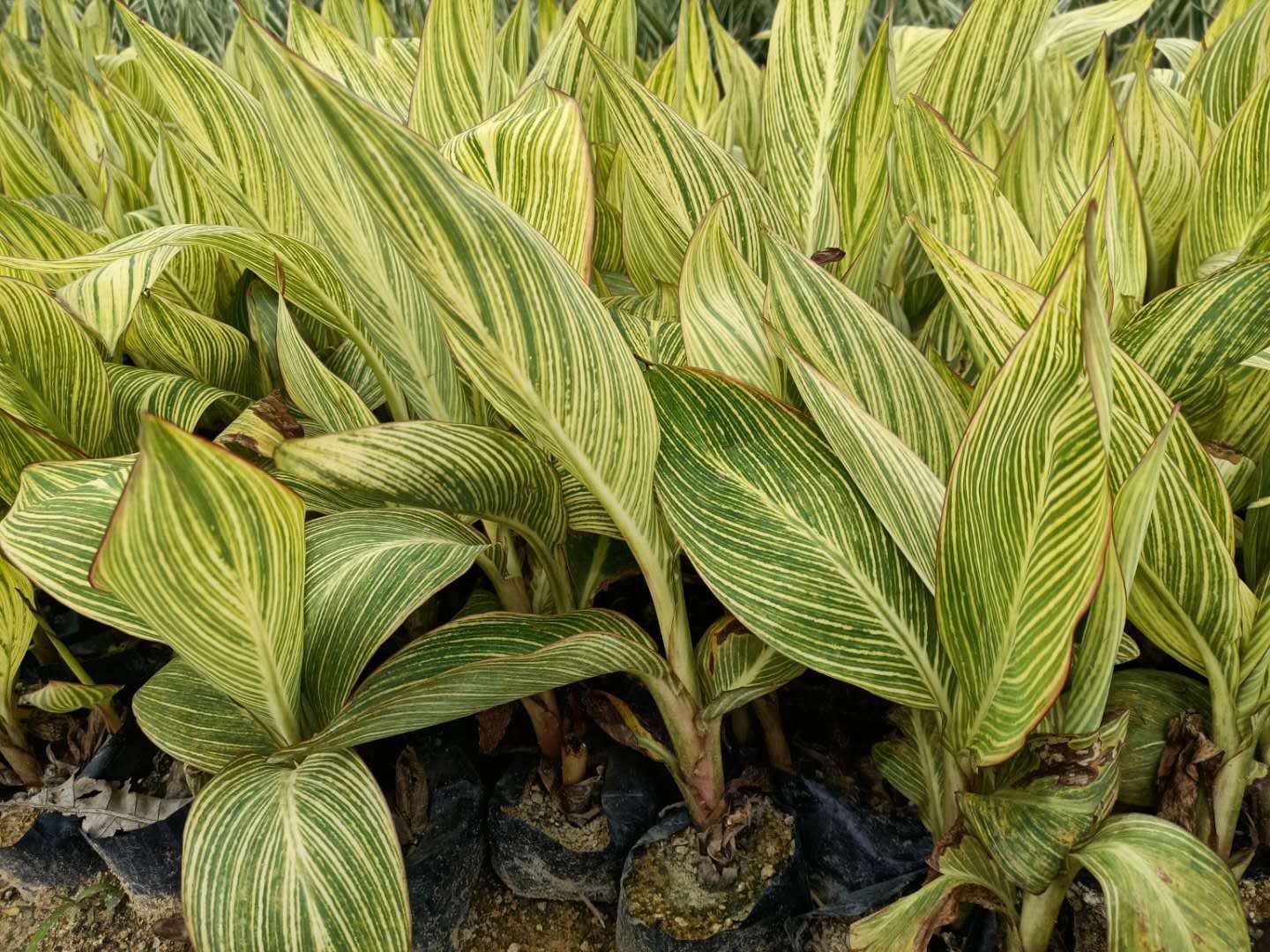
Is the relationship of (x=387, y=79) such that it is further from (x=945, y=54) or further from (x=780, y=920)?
(x=780, y=920)

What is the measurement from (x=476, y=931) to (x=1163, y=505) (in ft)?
2.46

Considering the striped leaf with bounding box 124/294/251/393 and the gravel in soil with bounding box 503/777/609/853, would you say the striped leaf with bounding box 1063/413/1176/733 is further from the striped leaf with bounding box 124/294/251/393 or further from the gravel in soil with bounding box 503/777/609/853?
the striped leaf with bounding box 124/294/251/393

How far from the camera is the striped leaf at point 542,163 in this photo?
0.68 metres

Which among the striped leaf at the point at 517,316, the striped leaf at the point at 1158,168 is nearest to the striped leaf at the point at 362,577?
the striped leaf at the point at 517,316

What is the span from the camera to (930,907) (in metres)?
0.60

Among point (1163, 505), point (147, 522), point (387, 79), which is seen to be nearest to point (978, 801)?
point (1163, 505)

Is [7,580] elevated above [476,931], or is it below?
above

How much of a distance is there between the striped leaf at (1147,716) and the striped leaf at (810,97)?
0.47m

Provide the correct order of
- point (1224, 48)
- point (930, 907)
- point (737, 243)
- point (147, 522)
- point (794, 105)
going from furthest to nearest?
point (1224, 48) → point (794, 105) → point (737, 243) → point (930, 907) → point (147, 522)

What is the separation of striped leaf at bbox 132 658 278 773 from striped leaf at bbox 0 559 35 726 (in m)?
0.20

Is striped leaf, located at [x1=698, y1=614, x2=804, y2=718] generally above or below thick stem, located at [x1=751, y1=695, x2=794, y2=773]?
above

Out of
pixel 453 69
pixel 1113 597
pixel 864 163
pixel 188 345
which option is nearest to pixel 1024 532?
pixel 1113 597

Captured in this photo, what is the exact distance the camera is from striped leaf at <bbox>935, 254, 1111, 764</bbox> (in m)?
0.45

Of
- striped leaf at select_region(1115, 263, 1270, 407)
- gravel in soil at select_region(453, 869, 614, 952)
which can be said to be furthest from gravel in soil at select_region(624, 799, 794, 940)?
striped leaf at select_region(1115, 263, 1270, 407)
